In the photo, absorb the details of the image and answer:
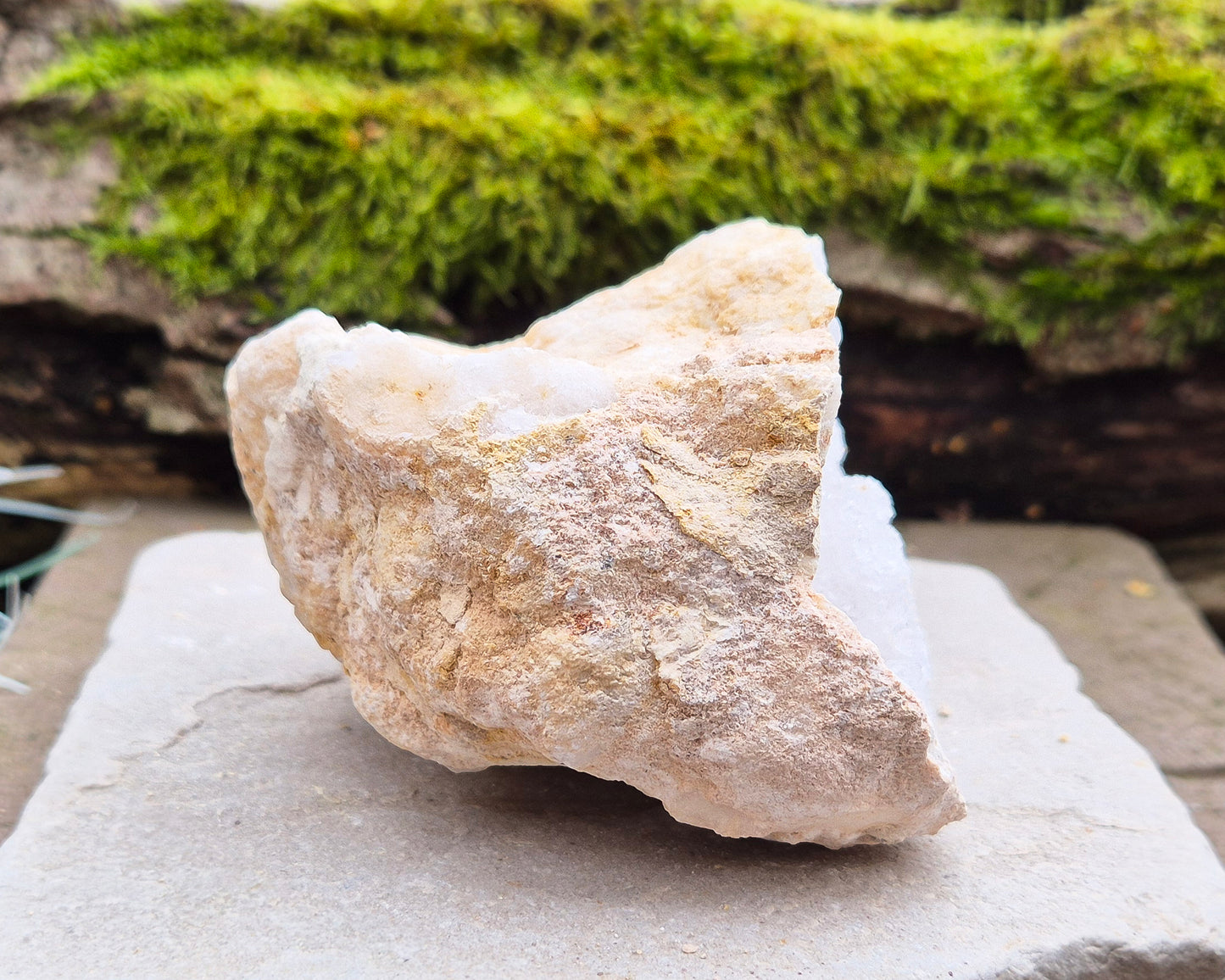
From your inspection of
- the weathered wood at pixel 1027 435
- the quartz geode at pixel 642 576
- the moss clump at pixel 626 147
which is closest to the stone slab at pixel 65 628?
the moss clump at pixel 626 147

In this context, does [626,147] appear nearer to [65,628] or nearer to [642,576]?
[65,628]

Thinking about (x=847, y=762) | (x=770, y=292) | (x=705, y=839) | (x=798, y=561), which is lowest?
(x=705, y=839)

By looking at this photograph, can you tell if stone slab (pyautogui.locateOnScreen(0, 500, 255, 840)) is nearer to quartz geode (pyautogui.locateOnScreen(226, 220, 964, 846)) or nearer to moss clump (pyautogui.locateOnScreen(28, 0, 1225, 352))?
moss clump (pyautogui.locateOnScreen(28, 0, 1225, 352))

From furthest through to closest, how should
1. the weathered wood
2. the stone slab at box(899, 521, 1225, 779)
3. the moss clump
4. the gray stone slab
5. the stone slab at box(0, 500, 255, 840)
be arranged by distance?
1. the weathered wood
2. the moss clump
3. the stone slab at box(899, 521, 1225, 779)
4. the stone slab at box(0, 500, 255, 840)
5. the gray stone slab

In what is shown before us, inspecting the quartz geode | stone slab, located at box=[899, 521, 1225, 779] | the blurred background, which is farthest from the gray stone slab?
the blurred background

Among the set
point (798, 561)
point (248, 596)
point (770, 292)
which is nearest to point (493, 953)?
point (798, 561)

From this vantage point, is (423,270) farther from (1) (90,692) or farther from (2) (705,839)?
(2) (705,839)

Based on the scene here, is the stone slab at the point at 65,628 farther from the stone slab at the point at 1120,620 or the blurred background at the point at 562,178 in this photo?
the stone slab at the point at 1120,620
